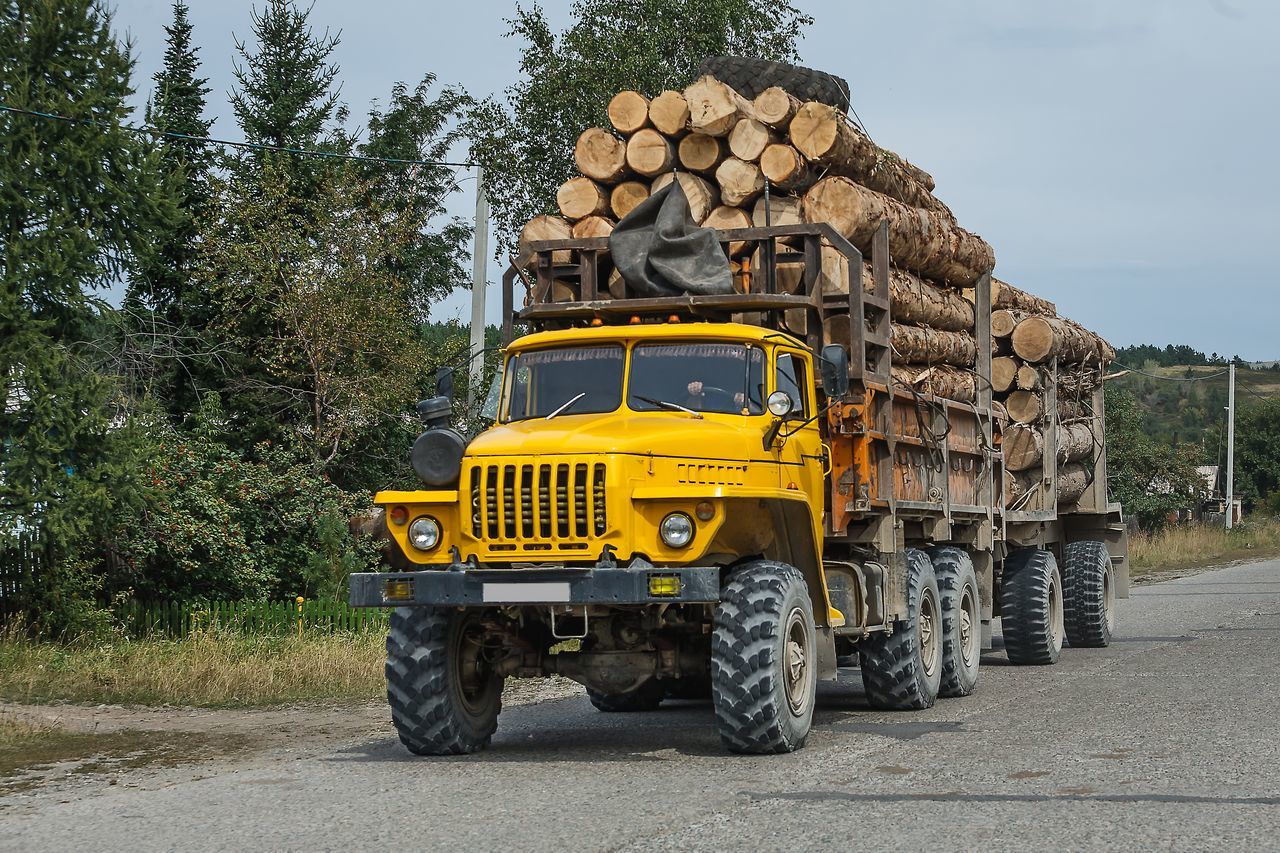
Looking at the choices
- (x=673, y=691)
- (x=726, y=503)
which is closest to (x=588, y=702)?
(x=673, y=691)

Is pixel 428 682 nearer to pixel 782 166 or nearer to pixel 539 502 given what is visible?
pixel 539 502

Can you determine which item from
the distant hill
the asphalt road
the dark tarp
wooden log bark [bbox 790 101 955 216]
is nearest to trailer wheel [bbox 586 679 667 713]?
the asphalt road

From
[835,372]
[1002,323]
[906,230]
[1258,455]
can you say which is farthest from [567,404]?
[1258,455]

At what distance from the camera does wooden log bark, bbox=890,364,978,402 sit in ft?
47.5

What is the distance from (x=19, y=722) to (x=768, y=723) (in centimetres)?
627

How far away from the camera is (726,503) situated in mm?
9945

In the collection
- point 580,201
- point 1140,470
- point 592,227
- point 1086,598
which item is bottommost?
point 1086,598

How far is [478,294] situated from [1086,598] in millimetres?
9377

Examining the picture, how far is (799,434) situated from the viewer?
37.3ft

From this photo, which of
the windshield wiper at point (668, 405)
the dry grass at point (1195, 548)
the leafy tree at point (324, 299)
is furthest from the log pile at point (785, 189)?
the dry grass at point (1195, 548)

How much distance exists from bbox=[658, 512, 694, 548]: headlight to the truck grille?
1.22 ft

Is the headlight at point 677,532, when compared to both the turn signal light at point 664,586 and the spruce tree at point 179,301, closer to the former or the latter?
the turn signal light at point 664,586

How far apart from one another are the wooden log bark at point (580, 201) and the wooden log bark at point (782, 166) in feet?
4.79

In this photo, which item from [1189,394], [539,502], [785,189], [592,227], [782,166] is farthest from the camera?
[1189,394]
